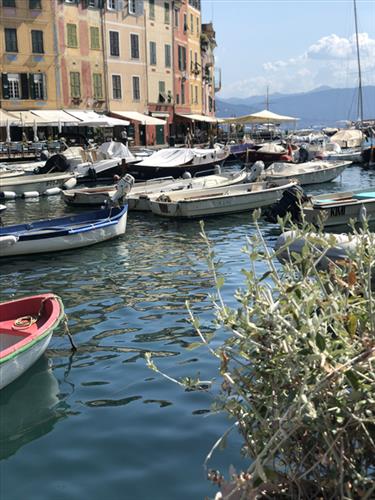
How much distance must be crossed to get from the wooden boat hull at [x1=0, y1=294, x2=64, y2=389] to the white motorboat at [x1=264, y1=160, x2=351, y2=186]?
19303mm

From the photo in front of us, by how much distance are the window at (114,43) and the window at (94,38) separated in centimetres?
146

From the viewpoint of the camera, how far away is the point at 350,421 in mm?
3217

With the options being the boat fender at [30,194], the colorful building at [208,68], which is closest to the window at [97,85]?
the boat fender at [30,194]

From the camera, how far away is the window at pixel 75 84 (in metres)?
44.3

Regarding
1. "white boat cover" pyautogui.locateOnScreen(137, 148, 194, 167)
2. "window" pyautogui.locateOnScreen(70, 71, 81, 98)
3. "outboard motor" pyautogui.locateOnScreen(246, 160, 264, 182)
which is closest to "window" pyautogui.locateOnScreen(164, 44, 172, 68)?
"window" pyautogui.locateOnScreen(70, 71, 81, 98)

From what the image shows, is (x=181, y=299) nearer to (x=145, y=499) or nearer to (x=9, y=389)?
(x=9, y=389)

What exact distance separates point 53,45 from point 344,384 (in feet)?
142

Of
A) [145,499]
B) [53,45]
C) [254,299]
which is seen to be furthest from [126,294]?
[53,45]

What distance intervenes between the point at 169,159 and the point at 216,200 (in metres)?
12.0

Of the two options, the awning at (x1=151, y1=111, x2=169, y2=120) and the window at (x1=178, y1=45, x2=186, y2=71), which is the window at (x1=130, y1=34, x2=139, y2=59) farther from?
the window at (x1=178, y1=45, x2=186, y2=71)

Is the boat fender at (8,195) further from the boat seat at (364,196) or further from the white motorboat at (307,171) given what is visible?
the boat seat at (364,196)

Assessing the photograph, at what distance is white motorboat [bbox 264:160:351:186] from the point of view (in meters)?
27.7

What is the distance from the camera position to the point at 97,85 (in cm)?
4647

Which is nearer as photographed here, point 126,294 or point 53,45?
point 126,294
